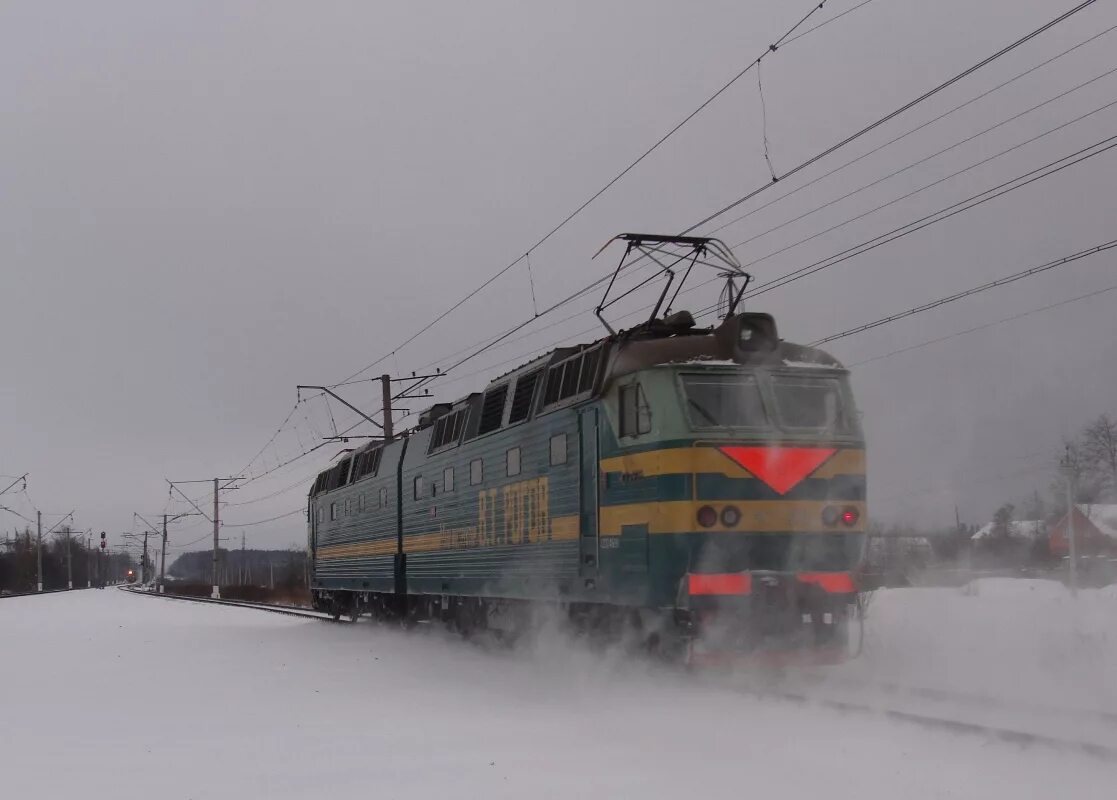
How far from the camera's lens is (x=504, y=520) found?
57.5ft

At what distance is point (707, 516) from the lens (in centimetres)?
1248

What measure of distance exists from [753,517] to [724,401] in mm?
1425

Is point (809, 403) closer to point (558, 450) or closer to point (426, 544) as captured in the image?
point (558, 450)

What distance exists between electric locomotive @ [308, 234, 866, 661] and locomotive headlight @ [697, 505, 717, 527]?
0.01 metres

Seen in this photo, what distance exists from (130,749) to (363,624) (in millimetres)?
19086

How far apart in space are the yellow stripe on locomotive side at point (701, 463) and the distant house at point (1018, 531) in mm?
2184

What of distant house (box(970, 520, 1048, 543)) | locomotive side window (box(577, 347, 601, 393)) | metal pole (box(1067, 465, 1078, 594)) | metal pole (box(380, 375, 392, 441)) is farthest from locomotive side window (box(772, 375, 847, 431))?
metal pole (box(380, 375, 392, 441))

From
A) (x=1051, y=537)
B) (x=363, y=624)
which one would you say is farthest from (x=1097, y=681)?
(x=363, y=624)

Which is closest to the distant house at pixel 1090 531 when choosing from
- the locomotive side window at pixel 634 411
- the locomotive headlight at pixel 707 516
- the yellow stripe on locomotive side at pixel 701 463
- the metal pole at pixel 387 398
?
the yellow stripe on locomotive side at pixel 701 463

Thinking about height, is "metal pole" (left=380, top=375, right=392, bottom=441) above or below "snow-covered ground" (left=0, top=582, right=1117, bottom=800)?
above

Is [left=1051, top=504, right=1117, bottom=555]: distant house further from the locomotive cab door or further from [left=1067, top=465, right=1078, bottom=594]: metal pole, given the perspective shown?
the locomotive cab door

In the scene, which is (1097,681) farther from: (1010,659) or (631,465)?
(631,465)

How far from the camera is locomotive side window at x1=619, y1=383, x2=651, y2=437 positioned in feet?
43.3

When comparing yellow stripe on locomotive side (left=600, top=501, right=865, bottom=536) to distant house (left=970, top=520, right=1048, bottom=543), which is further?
distant house (left=970, top=520, right=1048, bottom=543)
